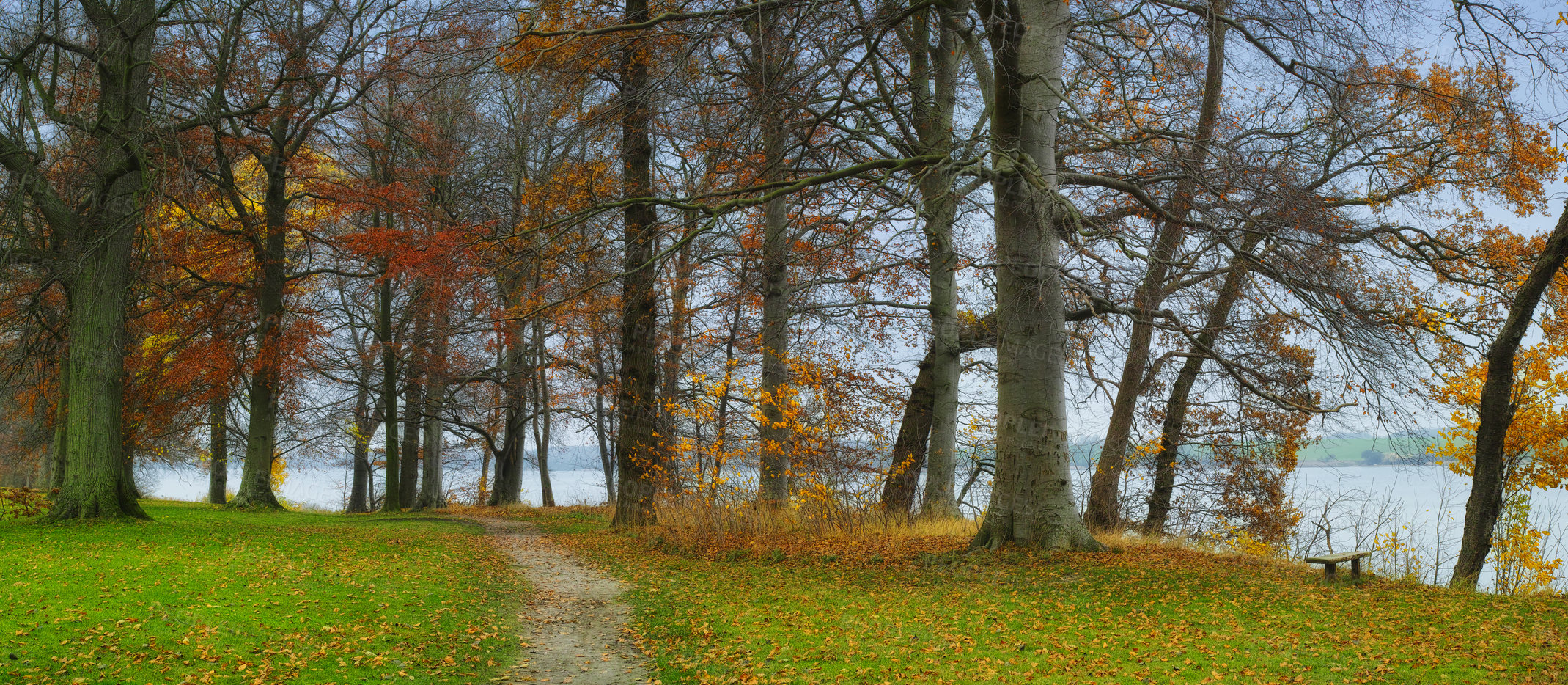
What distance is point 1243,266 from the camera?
6961 millimetres

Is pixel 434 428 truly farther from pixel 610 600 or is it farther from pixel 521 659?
pixel 521 659

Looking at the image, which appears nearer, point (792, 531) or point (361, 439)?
point (792, 531)

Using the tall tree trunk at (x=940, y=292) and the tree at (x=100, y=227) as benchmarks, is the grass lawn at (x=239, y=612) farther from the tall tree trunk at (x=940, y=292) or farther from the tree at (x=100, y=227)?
the tall tree trunk at (x=940, y=292)

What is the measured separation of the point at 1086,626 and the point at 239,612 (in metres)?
5.54

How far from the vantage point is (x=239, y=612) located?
18.7 ft

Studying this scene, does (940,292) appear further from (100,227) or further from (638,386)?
(100,227)

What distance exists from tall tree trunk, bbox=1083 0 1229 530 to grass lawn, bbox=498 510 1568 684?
2277 millimetres

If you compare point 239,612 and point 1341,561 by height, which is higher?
point 1341,561

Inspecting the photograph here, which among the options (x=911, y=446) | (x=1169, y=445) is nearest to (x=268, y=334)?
(x=911, y=446)

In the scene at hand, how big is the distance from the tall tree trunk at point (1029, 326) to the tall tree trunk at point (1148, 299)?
3.00ft

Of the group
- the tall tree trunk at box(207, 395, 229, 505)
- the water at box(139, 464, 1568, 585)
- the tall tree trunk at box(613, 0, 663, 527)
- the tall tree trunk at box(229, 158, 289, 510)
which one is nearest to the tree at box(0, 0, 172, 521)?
the tall tree trunk at box(229, 158, 289, 510)

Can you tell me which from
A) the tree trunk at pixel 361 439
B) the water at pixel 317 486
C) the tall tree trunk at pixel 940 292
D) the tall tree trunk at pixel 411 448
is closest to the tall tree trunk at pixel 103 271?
the tall tree trunk at pixel 940 292

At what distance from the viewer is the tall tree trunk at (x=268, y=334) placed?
1672 cm

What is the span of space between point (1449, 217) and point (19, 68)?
1955 cm
